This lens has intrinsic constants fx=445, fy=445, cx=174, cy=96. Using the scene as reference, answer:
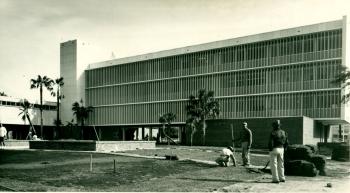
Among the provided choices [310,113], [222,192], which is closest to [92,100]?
[310,113]

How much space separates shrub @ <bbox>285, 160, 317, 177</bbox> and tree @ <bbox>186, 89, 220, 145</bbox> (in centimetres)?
3853

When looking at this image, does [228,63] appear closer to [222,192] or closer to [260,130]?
[260,130]

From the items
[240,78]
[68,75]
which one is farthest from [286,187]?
[68,75]

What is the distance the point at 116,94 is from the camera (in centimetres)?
7012

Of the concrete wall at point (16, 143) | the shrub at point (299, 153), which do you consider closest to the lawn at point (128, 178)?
the shrub at point (299, 153)

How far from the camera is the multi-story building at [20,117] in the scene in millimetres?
73125

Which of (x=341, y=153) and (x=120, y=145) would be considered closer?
(x=341, y=153)

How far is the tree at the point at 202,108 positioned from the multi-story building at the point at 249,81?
1826 mm

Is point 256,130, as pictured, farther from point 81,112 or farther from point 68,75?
point 68,75

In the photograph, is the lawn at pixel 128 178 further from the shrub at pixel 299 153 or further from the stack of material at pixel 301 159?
the shrub at pixel 299 153

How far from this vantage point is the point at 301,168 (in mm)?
15586

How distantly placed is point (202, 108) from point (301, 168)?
129 ft

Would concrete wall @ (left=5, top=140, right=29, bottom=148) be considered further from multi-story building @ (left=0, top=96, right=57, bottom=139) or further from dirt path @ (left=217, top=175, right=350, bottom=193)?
dirt path @ (left=217, top=175, right=350, bottom=193)

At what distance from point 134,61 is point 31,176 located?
5373 centimetres
